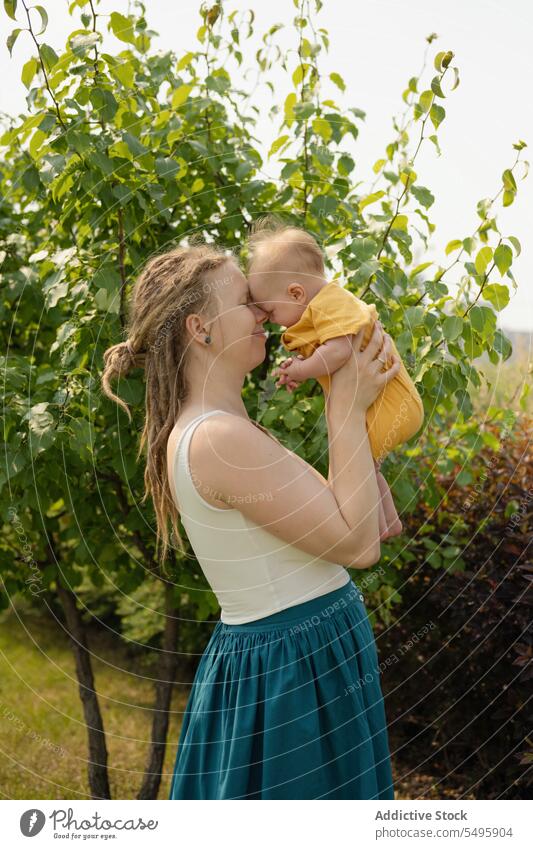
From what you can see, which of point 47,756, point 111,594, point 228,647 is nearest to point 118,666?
point 111,594

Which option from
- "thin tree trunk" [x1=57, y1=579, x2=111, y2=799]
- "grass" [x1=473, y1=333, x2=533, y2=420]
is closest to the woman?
"thin tree trunk" [x1=57, y1=579, x2=111, y2=799]

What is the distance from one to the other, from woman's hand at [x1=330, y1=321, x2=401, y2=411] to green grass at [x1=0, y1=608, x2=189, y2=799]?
1993 mm

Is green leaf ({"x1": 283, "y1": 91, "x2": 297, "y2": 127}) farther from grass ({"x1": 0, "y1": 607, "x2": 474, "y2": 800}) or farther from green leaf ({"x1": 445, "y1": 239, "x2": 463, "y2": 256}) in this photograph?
grass ({"x1": 0, "y1": 607, "x2": 474, "y2": 800})

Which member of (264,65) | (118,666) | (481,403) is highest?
(264,65)

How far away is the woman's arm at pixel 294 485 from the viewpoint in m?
1.74

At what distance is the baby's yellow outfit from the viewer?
1.93 meters

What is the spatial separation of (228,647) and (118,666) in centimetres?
373

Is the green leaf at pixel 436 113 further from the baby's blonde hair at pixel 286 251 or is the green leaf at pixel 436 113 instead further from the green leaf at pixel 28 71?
the green leaf at pixel 28 71

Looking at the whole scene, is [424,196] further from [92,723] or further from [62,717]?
[62,717]

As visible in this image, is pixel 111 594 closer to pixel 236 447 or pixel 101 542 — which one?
pixel 101 542

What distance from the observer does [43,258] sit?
2.82 metres
